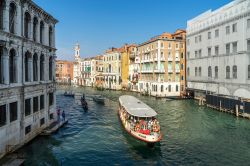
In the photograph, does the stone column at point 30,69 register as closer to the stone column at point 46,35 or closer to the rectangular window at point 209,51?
the stone column at point 46,35

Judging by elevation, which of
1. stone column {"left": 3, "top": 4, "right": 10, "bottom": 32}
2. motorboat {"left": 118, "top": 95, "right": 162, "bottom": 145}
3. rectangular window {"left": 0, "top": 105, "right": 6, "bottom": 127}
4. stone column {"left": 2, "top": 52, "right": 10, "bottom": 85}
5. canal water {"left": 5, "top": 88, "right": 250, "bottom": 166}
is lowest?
canal water {"left": 5, "top": 88, "right": 250, "bottom": 166}

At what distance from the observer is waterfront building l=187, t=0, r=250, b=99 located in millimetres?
33031

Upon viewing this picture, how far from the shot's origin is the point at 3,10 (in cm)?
1577

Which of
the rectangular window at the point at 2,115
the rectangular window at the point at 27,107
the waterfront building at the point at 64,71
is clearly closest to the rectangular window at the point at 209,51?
the rectangular window at the point at 27,107

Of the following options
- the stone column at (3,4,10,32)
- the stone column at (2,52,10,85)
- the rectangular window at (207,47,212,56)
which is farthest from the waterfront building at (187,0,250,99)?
the stone column at (3,4,10,32)

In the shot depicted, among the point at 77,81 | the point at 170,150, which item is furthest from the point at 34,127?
the point at 77,81

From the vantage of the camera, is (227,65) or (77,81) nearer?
(227,65)

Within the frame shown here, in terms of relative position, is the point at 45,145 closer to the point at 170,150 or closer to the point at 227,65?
the point at 170,150

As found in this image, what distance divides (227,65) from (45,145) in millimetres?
28568

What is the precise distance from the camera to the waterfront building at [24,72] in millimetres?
15865

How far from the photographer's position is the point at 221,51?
38.6 meters

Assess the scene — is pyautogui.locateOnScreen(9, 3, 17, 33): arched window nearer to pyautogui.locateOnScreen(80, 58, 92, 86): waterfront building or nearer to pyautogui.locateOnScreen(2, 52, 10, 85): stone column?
pyautogui.locateOnScreen(2, 52, 10, 85): stone column

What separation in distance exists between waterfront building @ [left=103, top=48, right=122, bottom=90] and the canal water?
4876cm

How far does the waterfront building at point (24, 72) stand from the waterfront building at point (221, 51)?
2436cm
